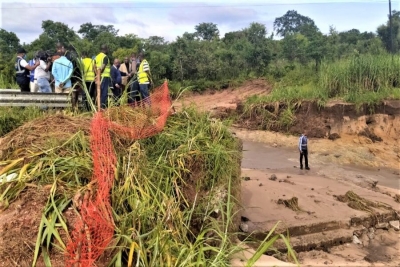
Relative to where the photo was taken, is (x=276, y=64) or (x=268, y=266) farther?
(x=276, y=64)

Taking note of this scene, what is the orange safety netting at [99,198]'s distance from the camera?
311cm

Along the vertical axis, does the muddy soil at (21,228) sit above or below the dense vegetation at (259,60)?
below

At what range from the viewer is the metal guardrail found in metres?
6.97

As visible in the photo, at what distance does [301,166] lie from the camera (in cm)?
1352

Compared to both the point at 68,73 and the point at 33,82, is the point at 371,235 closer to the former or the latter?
the point at 68,73

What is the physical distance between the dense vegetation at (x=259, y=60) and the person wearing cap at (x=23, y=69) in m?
10.5

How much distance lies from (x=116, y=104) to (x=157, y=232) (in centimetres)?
220

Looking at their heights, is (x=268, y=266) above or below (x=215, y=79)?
below

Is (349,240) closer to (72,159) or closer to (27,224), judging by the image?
(72,159)

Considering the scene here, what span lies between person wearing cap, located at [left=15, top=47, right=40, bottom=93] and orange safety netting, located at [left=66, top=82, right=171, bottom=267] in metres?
4.23

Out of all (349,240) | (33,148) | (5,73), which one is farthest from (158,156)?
(5,73)

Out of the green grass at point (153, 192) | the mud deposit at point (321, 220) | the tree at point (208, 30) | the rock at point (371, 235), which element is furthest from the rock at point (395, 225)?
the tree at point (208, 30)

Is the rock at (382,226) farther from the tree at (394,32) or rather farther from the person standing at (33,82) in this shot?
the tree at (394,32)

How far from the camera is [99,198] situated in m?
3.47
